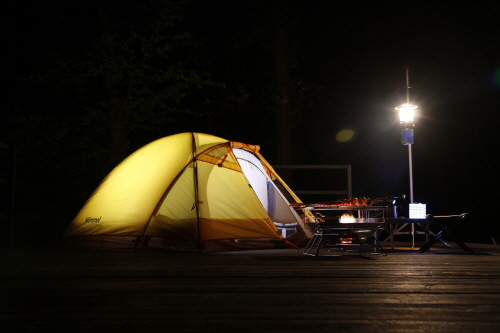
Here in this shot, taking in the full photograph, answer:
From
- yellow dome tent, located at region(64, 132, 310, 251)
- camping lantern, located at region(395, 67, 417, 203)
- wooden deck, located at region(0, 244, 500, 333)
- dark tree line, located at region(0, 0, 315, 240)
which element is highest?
dark tree line, located at region(0, 0, 315, 240)

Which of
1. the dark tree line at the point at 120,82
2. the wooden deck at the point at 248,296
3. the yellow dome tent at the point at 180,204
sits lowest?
the wooden deck at the point at 248,296

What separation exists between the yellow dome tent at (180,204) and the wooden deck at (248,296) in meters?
1.53

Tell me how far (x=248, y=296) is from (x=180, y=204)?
12.0 feet

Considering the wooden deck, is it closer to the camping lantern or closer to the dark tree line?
the camping lantern

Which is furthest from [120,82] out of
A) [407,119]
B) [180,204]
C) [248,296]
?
[248,296]

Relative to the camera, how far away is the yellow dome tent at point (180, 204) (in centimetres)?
618

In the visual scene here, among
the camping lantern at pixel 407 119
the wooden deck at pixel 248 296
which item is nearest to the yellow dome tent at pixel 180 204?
the wooden deck at pixel 248 296

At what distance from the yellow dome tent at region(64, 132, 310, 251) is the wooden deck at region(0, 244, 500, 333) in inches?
60.1

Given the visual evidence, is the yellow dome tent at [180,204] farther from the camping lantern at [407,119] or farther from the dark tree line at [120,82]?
the camping lantern at [407,119]

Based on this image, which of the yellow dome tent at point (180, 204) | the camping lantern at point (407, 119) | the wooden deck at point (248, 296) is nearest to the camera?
the wooden deck at point (248, 296)

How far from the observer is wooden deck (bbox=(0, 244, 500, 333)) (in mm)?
2119

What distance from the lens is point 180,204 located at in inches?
249

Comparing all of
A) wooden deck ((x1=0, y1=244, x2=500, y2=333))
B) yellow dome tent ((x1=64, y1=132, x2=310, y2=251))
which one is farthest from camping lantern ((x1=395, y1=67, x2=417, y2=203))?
wooden deck ((x1=0, y1=244, x2=500, y2=333))

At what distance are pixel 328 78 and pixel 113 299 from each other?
479 inches
